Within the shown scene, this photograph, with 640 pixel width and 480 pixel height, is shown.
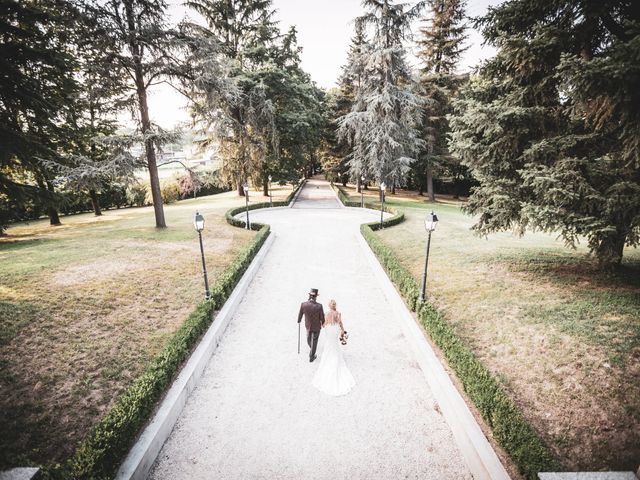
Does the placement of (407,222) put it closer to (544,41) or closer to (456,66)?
(544,41)

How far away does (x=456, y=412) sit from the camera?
203 inches

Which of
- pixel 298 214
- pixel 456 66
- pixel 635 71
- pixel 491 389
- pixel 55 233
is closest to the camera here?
pixel 635 71

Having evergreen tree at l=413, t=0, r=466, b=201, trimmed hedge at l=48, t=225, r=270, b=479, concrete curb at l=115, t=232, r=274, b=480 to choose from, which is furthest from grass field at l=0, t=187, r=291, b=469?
evergreen tree at l=413, t=0, r=466, b=201

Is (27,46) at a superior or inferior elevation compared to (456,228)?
superior

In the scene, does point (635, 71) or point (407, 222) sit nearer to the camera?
point (635, 71)

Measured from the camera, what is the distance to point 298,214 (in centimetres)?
2438

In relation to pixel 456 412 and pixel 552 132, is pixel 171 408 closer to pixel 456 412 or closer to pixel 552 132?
pixel 456 412

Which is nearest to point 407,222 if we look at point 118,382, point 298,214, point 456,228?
point 456,228

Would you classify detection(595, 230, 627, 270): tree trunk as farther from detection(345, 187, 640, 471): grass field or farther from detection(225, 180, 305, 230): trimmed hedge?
detection(225, 180, 305, 230): trimmed hedge

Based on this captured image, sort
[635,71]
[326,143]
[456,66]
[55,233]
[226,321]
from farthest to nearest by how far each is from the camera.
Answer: [326,143] < [456,66] < [55,233] < [226,321] < [635,71]

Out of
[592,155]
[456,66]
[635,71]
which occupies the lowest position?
[592,155]

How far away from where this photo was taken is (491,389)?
4.91 metres

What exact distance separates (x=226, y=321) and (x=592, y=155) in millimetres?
10097

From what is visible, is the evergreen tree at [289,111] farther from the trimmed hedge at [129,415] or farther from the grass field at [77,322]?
the trimmed hedge at [129,415]
